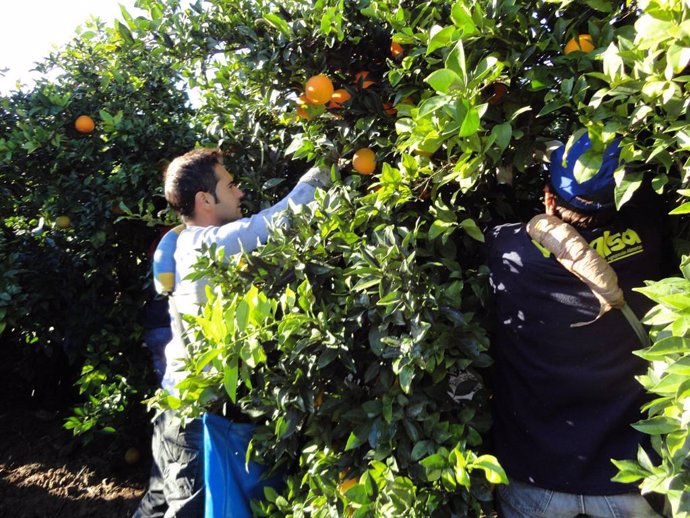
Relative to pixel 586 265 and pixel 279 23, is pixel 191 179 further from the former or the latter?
pixel 586 265

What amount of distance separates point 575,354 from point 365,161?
803 mm

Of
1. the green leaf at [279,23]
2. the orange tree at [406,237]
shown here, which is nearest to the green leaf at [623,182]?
the orange tree at [406,237]

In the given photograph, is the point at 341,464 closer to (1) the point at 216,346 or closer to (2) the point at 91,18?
(1) the point at 216,346

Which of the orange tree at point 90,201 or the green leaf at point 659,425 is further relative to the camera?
the orange tree at point 90,201

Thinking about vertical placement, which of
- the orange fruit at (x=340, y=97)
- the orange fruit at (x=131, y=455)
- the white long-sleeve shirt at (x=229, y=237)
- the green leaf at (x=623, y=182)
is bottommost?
the orange fruit at (x=131, y=455)

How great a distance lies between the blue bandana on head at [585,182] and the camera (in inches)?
52.2

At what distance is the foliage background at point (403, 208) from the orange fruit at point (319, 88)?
46 millimetres

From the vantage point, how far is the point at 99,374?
323 cm

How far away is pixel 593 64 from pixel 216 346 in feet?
3.70

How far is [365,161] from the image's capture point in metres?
1.73

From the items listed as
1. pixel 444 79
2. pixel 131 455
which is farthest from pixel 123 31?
pixel 131 455

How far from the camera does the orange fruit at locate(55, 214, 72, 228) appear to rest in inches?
120

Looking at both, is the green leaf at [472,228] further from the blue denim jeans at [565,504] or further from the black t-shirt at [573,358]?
the blue denim jeans at [565,504]

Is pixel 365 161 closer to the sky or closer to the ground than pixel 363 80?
closer to the ground
